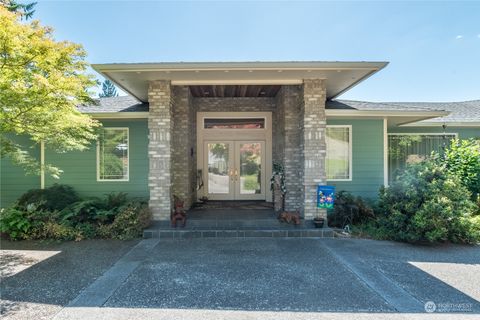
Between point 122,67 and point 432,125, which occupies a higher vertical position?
point 122,67

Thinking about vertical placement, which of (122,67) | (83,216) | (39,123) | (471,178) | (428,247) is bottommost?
(428,247)

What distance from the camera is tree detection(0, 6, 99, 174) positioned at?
4547 millimetres

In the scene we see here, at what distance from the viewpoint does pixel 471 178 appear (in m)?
7.29

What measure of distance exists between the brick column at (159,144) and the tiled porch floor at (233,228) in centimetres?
56

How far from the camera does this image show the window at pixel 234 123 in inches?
376

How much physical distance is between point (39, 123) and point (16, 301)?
333 cm

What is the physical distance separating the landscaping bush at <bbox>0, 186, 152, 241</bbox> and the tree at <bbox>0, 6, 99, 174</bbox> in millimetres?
1244

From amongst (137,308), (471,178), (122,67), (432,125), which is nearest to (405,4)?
(432,125)

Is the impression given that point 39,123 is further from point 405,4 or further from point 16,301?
point 405,4

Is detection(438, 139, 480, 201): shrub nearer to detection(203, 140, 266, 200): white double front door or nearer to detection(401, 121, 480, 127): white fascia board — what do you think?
detection(401, 121, 480, 127): white fascia board

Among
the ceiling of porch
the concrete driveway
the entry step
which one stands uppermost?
the ceiling of porch

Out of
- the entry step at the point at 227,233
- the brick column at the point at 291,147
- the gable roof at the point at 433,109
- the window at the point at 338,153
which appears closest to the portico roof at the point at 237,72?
the brick column at the point at 291,147

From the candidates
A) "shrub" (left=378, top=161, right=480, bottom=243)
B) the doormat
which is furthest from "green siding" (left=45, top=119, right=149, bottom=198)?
"shrub" (left=378, top=161, right=480, bottom=243)

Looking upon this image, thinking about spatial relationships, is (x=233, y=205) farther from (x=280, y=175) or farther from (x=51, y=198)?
(x=51, y=198)
